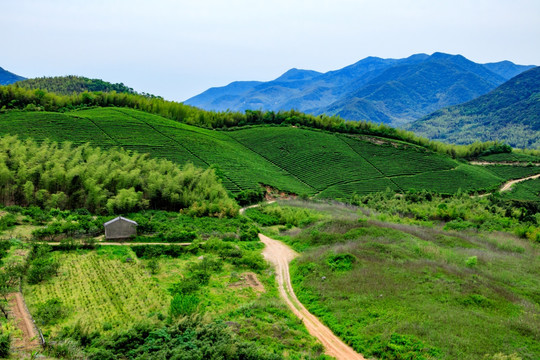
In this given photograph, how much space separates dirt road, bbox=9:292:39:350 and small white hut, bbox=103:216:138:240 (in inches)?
442

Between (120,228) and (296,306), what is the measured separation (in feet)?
58.3

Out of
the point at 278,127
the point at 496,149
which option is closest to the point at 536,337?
the point at 278,127

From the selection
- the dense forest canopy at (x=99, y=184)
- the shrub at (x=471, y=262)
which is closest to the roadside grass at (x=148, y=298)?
the dense forest canopy at (x=99, y=184)

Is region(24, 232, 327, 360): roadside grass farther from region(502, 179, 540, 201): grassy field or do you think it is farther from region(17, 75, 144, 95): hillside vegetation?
region(17, 75, 144, 95): hillside vegetation

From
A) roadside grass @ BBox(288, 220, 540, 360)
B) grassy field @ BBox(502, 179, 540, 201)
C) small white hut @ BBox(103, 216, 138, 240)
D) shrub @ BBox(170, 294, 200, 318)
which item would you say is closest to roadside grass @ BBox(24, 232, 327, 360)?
shrub @ BBox(170, 294, 200, 318)

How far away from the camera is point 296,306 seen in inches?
839

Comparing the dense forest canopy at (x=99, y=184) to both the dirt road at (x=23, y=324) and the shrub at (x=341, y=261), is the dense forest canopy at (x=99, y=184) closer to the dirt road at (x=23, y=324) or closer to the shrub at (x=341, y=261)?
the shrub at (x=341, y=261)

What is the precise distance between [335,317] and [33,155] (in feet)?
133

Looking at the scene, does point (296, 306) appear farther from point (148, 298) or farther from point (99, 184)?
point (99, 184)

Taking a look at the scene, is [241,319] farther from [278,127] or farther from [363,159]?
[278,127]

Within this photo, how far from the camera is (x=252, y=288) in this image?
2345cm

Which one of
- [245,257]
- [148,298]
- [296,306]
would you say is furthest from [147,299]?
[245,257]

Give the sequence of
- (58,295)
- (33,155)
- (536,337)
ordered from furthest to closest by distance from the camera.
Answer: (33,155)
(58,295)
(536,337)

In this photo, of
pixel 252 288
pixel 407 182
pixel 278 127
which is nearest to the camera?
pixel 252 288
